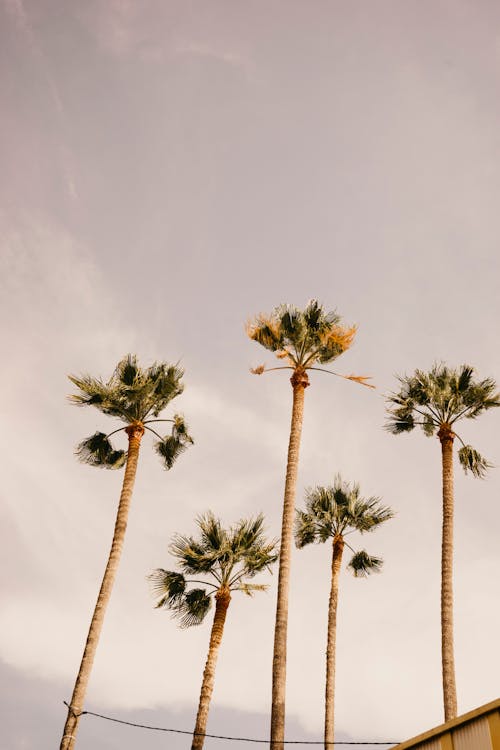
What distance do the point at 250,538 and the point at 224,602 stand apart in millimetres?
2370

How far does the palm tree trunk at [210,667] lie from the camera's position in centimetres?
1875

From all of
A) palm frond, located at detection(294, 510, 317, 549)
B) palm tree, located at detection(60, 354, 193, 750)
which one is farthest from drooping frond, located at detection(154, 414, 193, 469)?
palm frond, located at detection(294, 510, 317, 549)

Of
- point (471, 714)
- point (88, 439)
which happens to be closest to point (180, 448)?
point (88, 439)

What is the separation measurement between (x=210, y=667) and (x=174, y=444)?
7912 millimetres

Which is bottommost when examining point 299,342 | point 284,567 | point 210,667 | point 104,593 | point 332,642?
point 210,667

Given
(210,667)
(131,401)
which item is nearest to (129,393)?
(131,401)

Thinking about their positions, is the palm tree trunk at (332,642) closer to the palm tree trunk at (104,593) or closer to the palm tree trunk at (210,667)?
the palm tree trunk at (210,667)

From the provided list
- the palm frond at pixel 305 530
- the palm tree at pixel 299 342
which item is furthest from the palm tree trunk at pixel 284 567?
the palm frond at pixel 305 530

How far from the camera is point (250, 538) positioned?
2169cm

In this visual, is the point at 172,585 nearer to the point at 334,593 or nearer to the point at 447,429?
the point at 334,593

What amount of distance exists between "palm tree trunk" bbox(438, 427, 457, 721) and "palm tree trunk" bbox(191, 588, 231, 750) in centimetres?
730

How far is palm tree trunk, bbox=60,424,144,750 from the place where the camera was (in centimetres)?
1560

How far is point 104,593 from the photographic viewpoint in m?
17.9

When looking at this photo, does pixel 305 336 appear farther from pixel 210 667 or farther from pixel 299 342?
pixel 210 667
